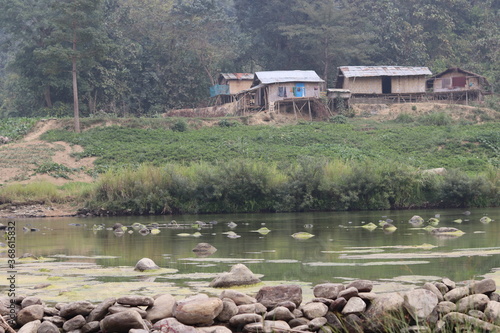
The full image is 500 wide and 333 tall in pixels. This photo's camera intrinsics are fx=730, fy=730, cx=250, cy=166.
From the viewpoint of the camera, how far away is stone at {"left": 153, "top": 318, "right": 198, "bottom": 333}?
24.1 ft

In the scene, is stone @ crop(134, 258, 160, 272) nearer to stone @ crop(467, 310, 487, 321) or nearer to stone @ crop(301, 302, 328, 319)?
stone @ crop(301, 302, 328, 319)

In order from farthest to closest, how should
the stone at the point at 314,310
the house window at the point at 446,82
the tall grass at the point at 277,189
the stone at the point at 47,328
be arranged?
1. the house window at the point at 446,82
2. the tall grass at the point at 277,189
3. the stone at the point at 314,310
4. the stone at the point at 47,328

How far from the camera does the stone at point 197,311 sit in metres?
7.77

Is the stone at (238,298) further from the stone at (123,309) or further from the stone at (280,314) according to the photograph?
the stone at (123,309)

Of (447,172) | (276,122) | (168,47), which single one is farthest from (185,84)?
(447,172)

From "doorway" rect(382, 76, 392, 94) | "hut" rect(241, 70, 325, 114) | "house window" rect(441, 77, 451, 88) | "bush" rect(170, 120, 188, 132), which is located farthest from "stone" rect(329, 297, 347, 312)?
→ "house window" rect(441, 77, 451, 88)

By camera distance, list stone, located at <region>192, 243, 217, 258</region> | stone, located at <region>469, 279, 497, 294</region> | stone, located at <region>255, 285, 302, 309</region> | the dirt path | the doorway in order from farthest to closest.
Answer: the doorway < the dirt path < stone, located at <region>192, 243, 217, 258</region> < stone, located at <region>255, 285, 302, 309</region> < stone, located at <region>469, 279, 497, 294</region>

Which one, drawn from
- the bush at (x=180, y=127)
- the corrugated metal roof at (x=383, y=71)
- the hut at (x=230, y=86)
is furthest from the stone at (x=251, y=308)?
the hut at (x=230, y=86)

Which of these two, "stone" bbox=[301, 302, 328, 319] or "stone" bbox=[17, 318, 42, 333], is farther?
"stone" bbox=[301, 302, 328, 319]

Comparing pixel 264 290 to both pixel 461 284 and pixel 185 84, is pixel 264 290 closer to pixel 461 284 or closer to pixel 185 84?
pixel 461 284

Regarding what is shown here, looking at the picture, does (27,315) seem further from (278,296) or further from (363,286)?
(363,286)

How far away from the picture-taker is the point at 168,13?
6078 cm

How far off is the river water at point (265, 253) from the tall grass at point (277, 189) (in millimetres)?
3507

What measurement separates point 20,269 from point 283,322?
21.4ft
